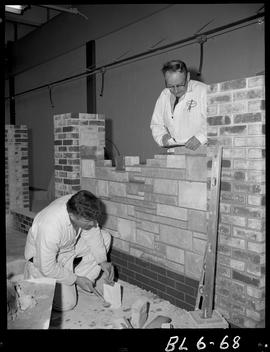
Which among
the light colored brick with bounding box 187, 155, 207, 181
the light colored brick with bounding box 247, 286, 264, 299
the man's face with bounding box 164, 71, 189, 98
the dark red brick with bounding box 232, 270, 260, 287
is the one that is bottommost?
the light colored brick with bounding box 247, 286, 264, 299

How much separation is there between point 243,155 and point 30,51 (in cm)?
687

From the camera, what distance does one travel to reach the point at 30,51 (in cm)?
776

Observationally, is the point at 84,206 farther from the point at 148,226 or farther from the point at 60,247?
the point at 148,226

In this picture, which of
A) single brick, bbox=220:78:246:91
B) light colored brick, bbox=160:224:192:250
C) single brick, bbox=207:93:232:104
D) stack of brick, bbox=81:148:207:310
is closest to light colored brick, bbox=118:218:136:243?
stack of brick, bbox=81:148:207:310

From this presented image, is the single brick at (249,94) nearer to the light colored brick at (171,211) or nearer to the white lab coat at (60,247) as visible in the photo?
the light colored brick at (171,211)

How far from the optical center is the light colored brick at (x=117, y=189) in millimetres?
3363

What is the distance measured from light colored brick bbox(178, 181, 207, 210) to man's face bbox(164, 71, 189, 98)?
813mm

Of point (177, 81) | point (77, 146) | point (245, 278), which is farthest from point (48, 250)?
point (177, 81)

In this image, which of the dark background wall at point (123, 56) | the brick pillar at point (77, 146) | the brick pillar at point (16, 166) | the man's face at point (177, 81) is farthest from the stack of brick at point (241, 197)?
the brick pillar at point (16, 166)

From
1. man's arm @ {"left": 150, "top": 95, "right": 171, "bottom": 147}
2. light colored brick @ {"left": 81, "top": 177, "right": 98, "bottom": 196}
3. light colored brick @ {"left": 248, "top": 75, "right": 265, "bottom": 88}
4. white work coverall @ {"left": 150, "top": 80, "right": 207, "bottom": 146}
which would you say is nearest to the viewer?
light colored brick @ {"left": 248, "top": 75, "right": 265, "bottom": 88}

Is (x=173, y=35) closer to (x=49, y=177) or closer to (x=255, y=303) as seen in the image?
(x=255, y=303)

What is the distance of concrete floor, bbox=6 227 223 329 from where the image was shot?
2.60 m

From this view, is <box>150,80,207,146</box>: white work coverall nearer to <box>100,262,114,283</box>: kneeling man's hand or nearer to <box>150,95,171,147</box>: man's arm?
<box>150,95,171,147</box>: man's arm
